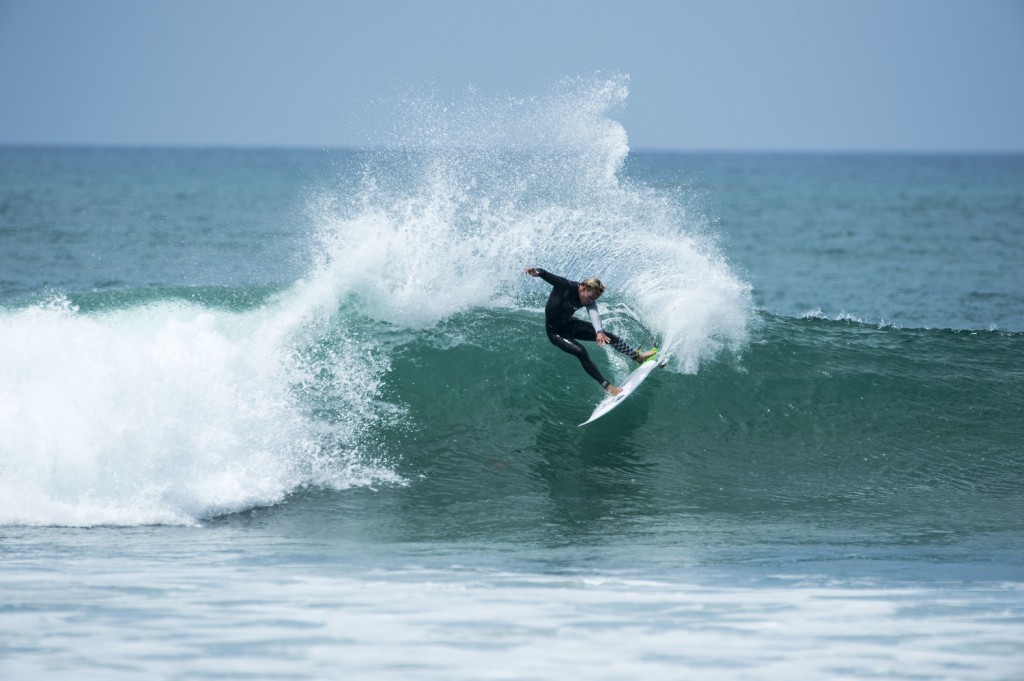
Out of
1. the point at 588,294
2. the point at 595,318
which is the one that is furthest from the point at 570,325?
the point at 588,294

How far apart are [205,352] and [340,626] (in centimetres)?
420

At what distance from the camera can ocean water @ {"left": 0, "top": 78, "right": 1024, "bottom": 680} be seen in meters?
5.56

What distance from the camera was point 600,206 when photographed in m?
12.4

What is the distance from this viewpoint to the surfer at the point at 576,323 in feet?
30.8

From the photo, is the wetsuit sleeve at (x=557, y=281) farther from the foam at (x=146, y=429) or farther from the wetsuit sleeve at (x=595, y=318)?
the foam at (x=146, y=429)

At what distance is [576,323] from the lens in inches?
385

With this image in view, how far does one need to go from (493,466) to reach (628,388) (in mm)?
1621

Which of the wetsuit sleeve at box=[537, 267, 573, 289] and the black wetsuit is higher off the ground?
the wetsuit sleeve at box=[537, 267, 573, 289]

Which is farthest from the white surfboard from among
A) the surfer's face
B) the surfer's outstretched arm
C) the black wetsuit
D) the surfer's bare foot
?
the surfer's outstretched arm

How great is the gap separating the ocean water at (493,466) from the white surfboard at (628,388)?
0.31m

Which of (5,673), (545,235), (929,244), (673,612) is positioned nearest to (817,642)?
(673,612)

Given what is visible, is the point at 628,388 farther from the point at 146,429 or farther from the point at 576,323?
the point at 146,429

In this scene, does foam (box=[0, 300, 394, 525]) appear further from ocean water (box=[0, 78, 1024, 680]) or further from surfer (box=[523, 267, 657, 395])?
surfer (box=[523, 267, 657, 395])

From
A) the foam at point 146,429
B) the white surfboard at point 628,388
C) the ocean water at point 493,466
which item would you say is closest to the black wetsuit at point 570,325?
the white surfboard at point 628,388
